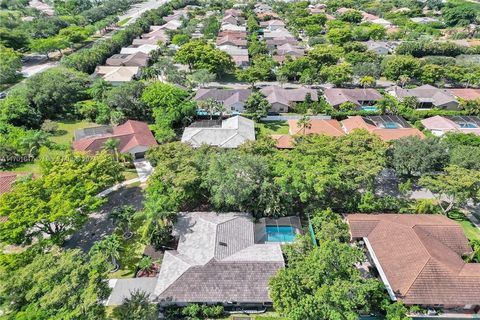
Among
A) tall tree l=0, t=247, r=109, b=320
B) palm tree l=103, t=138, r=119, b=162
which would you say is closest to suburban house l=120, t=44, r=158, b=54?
palm tree l=103, t=138, r=119, b=162

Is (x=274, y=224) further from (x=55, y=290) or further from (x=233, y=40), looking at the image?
(x=233, y=40)

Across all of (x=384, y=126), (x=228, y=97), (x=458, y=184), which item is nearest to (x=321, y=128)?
(x=384, y=126)

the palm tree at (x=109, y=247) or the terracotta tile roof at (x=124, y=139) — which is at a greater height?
the palm tree at (x=109, y=247)

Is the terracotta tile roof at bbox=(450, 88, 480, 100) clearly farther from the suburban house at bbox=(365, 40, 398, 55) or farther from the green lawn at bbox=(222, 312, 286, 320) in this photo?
the green lawn at bbox=(222, 312, 286, 320)

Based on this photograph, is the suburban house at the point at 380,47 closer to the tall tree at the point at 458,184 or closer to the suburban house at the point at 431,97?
the suburban house at the point at 431,97

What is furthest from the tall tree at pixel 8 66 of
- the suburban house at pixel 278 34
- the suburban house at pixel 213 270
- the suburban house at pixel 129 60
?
the suburban house at pixel 278 34
